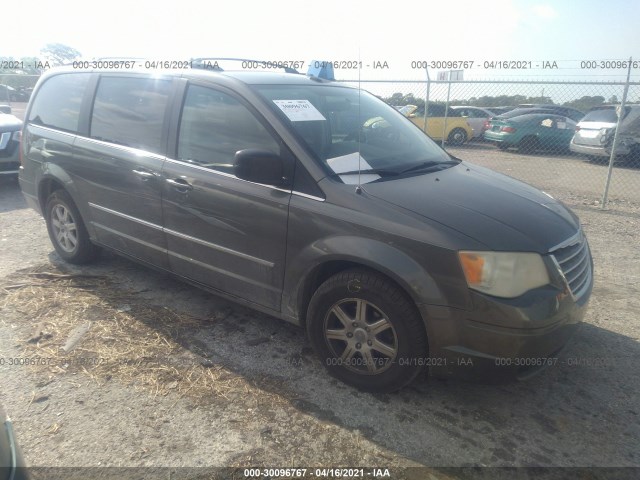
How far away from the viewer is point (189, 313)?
3.75 m

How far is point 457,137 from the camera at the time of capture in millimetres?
16922

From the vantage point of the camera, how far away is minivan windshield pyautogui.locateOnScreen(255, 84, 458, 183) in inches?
119

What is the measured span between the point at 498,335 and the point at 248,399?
1434mm

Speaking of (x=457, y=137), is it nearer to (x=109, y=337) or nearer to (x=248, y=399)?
(x=109, y=337)

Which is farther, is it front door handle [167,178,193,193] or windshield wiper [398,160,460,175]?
front door handle [167,178,193,193]

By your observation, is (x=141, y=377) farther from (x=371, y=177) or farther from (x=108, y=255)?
(x=108, y=255)

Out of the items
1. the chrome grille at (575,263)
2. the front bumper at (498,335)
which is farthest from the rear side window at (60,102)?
the chrome grille at (575,263)

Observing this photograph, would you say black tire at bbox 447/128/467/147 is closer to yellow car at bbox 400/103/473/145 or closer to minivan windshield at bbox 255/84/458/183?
yellow car at bbox 400/103/473/145

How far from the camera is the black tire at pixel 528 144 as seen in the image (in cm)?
1473

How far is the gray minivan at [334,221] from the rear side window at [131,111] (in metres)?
0.02

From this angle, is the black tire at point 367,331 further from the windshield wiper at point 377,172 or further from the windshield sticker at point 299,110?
the windshield sticker at point 299,110

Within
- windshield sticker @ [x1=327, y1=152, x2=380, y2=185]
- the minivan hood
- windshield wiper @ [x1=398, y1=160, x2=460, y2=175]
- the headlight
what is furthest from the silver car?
the headlight

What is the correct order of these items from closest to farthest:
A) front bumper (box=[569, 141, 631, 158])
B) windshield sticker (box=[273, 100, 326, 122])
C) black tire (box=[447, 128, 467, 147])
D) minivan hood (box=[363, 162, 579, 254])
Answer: minivan hood (box=[363, 162, 579, 254]) < windshield sticker (box=[273, 100, 326, 122]) < front bumper (box=[569, 141, 631, 158]) < black tire (box=[447, 128, 467, 147])

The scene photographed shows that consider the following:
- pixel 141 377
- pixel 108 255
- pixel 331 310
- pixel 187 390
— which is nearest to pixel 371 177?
pixel 331 310
